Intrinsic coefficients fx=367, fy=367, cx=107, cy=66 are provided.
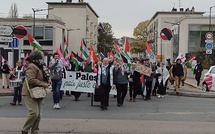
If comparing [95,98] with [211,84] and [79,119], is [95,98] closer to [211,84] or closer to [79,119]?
[79,119]

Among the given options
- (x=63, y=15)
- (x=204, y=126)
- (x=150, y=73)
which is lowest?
(x=204, y=126)

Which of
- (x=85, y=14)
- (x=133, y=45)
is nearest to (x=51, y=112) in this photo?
(x=85, y=14)

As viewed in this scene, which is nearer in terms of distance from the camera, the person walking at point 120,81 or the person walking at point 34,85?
the person walking at point 34,85

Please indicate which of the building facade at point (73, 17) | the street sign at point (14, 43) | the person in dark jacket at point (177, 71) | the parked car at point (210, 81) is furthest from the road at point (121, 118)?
the building facade at point (73, 17)

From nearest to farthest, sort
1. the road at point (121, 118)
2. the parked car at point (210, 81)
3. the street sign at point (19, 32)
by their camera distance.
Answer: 1. the road at point (121, 118)
2. the street sign at point (19, 32)
3. the parked car at point (210, 81)

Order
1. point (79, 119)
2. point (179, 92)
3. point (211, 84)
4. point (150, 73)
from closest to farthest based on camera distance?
point (79, 119)
point (150, 73)
point (179, 92)
point (211, 84)

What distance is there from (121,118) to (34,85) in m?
3.79

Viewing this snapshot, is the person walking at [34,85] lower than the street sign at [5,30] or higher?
lower

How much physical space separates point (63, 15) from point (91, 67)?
5890 centimetres

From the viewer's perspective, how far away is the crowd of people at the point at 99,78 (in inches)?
278

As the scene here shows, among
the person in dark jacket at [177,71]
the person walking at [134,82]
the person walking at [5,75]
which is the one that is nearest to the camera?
the person walking at [134,82]

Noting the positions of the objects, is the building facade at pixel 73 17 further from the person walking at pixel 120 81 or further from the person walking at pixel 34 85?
the person walking at pixel 34 85

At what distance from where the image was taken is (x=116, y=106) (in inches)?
512

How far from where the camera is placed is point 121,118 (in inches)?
401
